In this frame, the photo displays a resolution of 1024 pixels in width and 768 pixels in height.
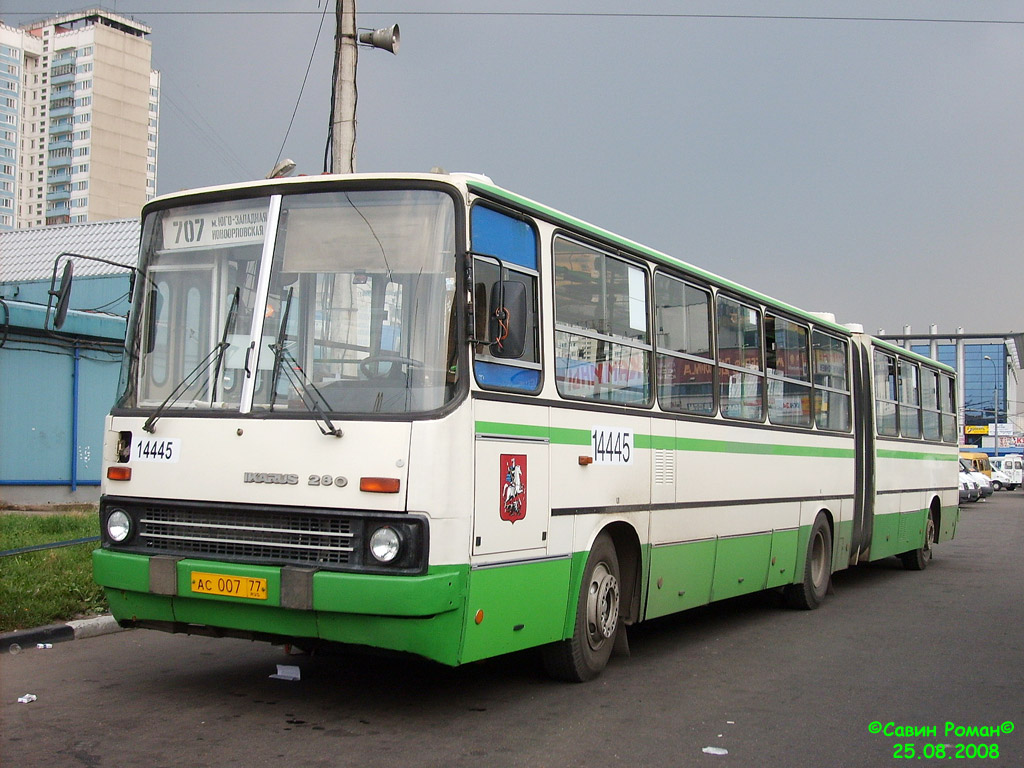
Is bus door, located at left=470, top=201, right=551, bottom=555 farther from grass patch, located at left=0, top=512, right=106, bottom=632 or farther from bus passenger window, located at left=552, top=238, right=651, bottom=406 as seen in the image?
grass patch, located at left=0, top=512, right=106, bottom=632

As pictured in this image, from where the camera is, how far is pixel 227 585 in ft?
20.2

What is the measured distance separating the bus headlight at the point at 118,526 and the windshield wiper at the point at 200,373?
0.55m

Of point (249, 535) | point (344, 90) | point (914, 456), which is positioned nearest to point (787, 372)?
point (914, 456)

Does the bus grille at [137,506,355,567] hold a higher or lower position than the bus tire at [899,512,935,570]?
higher

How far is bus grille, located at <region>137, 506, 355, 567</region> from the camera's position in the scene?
19.7ft

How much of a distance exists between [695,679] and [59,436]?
14937 millimetres

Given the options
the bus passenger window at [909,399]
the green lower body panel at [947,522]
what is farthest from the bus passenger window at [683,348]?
the green lower body panel at [947,522]

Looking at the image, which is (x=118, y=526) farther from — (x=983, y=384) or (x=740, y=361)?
(x=983, y=384)

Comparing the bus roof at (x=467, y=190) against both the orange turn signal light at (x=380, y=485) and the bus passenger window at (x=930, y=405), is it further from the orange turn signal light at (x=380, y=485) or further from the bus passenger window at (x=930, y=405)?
the bus passenger window at (x=930, y=405)

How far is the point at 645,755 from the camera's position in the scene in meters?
5.84

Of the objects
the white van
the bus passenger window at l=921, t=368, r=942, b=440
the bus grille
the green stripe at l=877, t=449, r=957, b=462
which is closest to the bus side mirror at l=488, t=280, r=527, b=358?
the bus grille

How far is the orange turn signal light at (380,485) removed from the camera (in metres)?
5.91

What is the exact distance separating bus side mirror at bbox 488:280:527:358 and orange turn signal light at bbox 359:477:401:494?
1.01m

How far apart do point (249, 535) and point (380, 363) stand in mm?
1210
